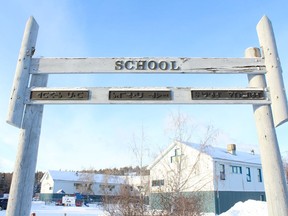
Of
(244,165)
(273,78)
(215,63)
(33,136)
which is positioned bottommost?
(33,136)

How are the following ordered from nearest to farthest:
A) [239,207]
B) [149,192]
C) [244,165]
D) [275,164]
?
[275,164], [149,192], [239,207], [244,165]

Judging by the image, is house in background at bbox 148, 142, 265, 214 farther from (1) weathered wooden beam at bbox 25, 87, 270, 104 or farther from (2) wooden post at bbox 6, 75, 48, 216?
(2) wooden post at bbox 6, 75, 48, 216

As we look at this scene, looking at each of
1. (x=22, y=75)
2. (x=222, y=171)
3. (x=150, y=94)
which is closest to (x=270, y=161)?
(x=150, y=94)

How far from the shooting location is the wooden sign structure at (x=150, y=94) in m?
2.89

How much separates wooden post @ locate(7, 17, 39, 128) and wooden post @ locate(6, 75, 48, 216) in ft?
0.34

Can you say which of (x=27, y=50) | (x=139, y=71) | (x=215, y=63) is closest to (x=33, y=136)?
(x=27, y=50)

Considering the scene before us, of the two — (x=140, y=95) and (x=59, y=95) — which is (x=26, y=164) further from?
(x=140, y=95)

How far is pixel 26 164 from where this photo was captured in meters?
2.94

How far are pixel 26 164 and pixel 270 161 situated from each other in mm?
2468

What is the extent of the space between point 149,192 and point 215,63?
9068 mm

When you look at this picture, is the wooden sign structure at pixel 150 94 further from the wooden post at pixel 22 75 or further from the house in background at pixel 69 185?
the house in background at pixel 69 185

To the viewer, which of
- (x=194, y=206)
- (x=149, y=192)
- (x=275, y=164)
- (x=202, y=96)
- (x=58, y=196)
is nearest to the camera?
(x=275, y=164)

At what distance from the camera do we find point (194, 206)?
8.64m

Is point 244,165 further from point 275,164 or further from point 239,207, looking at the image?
point 275,164
